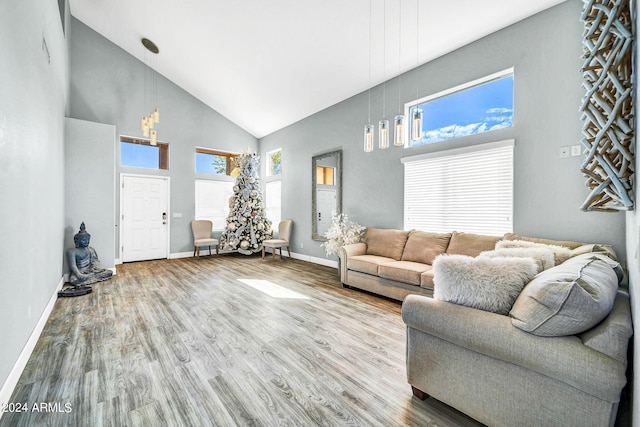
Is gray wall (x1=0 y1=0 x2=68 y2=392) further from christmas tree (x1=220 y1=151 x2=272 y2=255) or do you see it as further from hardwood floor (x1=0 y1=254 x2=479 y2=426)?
christmas tree (x1=220 y1=151 x2=272 y2=255)

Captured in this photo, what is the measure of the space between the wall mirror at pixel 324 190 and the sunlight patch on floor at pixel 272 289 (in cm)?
187

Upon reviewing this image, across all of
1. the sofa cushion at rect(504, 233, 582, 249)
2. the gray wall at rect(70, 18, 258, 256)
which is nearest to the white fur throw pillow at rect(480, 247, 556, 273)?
the sofa cushion at rect(504, 233, 582, 249)

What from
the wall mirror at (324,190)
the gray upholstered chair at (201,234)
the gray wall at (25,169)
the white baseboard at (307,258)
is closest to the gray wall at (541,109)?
the wall mirror at (324,190)

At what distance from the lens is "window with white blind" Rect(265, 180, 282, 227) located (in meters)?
7.50

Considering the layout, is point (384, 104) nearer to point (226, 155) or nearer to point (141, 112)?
point (226, 155)

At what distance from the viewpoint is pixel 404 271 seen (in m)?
3.41

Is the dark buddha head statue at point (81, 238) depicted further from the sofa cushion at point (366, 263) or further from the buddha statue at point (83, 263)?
the sofa cushion at point (366, 263)

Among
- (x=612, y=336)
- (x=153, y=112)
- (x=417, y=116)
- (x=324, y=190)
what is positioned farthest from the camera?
(x=324, y=190)

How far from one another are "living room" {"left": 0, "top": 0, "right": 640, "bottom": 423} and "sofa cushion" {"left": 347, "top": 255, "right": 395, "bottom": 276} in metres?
0.79

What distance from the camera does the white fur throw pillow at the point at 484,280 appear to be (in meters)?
1.47

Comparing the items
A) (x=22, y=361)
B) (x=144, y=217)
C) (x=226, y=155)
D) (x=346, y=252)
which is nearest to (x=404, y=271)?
(x=346, y=252)

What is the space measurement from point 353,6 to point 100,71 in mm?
5647

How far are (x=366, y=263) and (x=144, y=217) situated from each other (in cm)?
545

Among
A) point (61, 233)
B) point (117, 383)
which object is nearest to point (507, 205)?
point (117, 383)
